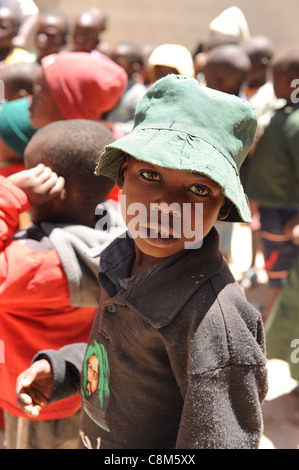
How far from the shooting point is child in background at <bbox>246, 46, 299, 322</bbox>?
9.45 ft

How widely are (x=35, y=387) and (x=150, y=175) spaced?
68 cm

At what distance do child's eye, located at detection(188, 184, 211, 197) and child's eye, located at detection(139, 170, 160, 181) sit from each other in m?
Answer: 0.08

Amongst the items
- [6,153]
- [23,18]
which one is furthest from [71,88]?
[23,18]

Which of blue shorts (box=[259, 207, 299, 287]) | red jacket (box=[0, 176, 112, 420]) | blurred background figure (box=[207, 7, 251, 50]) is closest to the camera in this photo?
red jacket (box=[0, 176, 112, 420])

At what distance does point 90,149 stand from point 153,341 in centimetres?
68

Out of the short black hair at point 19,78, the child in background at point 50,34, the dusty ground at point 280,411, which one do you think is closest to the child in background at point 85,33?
the child in background at point 50,34

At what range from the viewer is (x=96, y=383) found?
126cm

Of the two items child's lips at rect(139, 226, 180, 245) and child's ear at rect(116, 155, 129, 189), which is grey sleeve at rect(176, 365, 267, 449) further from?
child's ear at rect(116, 155, 129, 189)

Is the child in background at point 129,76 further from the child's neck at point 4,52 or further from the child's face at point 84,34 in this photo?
the child's neck at point 4,52

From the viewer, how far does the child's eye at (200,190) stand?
1.04 m

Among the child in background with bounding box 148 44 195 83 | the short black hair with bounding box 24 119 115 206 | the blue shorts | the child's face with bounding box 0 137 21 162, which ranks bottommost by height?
the blue shorts

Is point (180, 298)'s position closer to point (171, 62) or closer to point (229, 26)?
point (171, 62)

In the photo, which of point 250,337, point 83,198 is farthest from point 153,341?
point 83,198

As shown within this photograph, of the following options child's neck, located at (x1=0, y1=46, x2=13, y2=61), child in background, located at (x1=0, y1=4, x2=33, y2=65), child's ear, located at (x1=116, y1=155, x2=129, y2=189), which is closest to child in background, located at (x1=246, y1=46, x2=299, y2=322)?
child's ear, located at (x1=116, y1=155, x2=129, y2=189)
